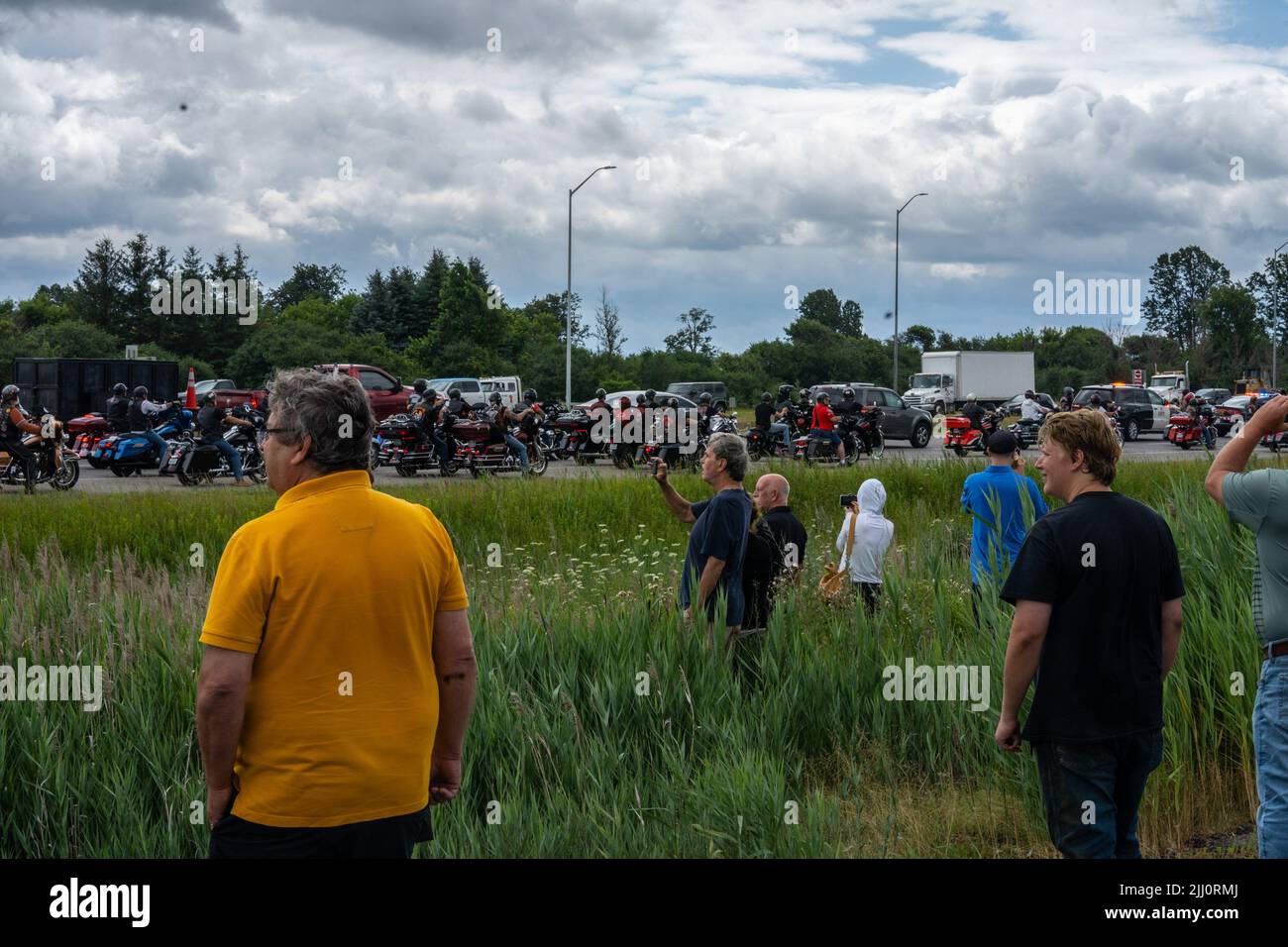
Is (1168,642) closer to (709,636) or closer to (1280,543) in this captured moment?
(1280,543)

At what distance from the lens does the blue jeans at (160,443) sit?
76.3 ft

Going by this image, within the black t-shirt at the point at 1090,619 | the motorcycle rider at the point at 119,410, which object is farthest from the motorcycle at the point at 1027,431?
the black t-shirt at the point at 1090,619

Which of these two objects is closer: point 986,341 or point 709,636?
point 709,636

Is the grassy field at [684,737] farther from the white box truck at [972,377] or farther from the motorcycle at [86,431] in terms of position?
the white box truck at [972,377]

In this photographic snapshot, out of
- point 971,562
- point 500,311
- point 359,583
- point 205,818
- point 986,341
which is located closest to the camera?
point 359,583

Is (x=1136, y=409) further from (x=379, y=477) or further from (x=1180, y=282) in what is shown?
(x=1180, y=282)

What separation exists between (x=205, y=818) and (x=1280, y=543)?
3978 mm

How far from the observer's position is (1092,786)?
4223 mm

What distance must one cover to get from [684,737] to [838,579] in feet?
9.78

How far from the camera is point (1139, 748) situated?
4277 mm

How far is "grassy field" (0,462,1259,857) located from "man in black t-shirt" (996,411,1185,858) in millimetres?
1053

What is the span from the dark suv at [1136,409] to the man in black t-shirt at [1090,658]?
134 feet

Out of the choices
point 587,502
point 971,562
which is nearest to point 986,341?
point 587,502
